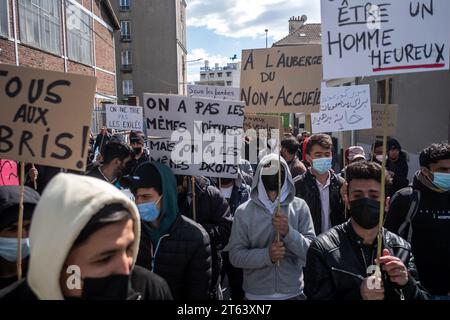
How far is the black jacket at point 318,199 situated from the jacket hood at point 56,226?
2599 millimetres

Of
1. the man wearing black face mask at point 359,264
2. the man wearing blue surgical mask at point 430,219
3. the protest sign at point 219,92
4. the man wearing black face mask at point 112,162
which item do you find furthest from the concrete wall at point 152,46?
the man wearing black face mask at point 359,264

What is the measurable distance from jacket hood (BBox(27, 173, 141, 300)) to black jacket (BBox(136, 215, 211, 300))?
1052mm

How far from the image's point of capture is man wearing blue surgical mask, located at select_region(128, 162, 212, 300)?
2.42 meters

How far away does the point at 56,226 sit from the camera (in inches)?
52.3

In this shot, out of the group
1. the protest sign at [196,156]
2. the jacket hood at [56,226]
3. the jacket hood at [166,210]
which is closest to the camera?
the jacket hood at [56,226]

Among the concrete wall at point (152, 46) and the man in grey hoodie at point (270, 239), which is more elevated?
the concrete wall at point (152, 46)

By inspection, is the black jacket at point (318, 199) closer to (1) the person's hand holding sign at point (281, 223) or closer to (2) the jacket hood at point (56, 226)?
(1) the person's hand holding sign at point (281, 223)

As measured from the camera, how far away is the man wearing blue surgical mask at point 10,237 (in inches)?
78.2

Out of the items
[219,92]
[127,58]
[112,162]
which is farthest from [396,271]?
[127,58]

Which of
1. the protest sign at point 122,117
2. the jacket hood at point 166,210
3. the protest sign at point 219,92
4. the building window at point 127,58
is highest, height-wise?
the building window at point 127,58

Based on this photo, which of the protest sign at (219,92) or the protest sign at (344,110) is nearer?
the protest sign at (344,110)

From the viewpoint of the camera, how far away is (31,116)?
2.16 metres

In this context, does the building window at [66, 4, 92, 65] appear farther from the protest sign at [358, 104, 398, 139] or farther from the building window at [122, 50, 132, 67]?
the building window at [122, 50, 132, 67]
